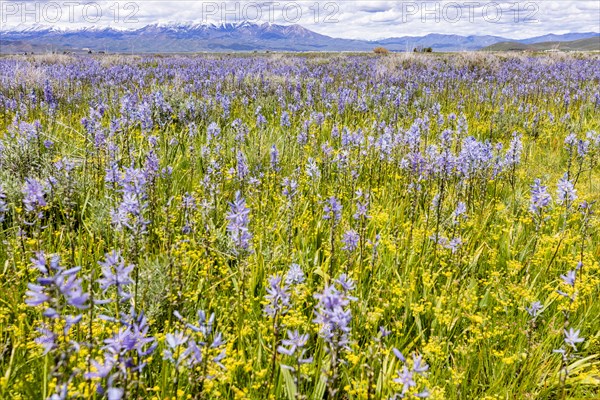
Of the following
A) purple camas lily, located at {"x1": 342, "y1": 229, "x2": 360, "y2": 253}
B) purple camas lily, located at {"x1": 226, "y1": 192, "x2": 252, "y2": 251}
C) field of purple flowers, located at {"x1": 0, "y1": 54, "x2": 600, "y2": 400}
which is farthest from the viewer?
purple camas lily, located at {"x1": 342, "y1": 229, "x2": 360, "y2": 253}

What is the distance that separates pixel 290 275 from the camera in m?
2.46

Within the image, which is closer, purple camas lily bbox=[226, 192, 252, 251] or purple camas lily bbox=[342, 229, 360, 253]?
purple camas lily bbox=[226, 192, 252, 251]

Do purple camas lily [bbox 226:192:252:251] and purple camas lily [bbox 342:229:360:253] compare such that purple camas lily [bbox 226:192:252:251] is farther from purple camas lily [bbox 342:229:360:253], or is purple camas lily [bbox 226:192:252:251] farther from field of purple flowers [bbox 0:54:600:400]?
purple camas lily [bbox 342:229:360:253]

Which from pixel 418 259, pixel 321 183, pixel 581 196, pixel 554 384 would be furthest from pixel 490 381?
pixel 581 196

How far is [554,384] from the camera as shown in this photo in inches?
89.5

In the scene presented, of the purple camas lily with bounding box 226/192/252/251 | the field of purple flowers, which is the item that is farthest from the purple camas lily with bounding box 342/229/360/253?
the purple camas lily with bounding box 226/192/252/251

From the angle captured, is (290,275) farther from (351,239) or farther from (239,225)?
(351,239)

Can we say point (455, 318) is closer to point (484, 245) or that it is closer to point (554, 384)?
point (554, 384)

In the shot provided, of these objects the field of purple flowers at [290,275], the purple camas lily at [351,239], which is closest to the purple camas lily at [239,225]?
the field of purple flowers at [290,275]

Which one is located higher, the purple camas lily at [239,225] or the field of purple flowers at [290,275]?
the purple camas lily at [239,225]

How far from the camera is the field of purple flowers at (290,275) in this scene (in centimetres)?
180

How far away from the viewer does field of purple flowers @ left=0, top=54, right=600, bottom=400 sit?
180 centimetres

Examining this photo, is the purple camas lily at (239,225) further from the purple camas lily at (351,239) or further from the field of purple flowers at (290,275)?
the purple camas lily at (351,239)

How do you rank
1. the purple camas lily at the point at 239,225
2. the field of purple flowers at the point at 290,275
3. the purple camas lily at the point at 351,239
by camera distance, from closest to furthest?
the field of purple flowers at the point at 290,275
the purple camas lily at the point at 239,225
the purple camas lily at the point at 351,239
